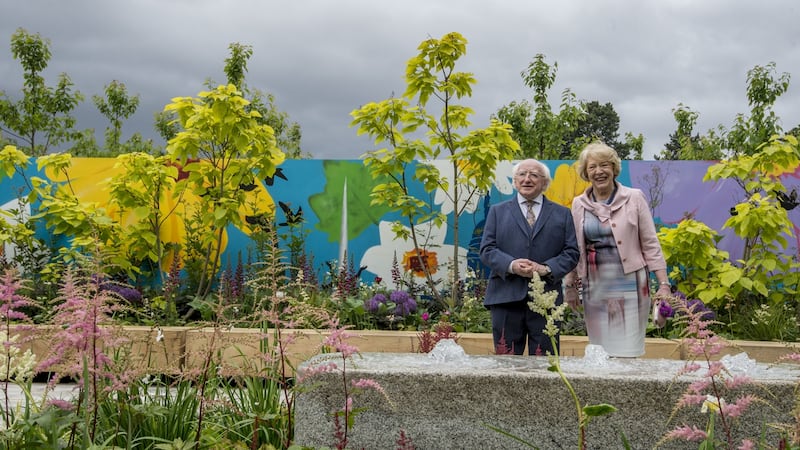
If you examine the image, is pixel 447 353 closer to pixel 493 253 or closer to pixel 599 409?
pixel 493 253

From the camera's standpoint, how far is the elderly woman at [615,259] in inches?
135

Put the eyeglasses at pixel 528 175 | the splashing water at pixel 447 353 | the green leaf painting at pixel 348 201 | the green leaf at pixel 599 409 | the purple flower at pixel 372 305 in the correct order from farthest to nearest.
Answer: the green leaf painting at pixel 348 201 → the purple flower at pixel 372 305 → the eyeglasses at pixel 528 175 → the splashing water at pixel 447 353 → the green leaf at pixel 599 409

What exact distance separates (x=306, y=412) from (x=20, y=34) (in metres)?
12.8

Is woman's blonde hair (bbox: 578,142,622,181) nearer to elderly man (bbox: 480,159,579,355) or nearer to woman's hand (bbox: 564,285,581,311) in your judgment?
elderly man (bbox: 480,159,579,355)

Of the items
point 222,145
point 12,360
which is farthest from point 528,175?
point 222,145

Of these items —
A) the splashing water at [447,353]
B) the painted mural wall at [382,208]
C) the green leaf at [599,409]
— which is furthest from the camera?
the painted mural wall at [382,208]

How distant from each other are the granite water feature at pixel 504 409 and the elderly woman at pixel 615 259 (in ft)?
3.76

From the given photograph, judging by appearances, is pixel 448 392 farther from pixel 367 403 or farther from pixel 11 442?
pixel 11 442

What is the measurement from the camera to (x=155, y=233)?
7035 millimetres

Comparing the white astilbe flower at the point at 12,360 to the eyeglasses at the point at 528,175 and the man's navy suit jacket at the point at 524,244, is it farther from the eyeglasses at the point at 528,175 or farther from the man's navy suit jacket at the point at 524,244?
the eyeglasses at the point at 528,175

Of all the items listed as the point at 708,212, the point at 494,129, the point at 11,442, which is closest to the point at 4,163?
the point at 494,129

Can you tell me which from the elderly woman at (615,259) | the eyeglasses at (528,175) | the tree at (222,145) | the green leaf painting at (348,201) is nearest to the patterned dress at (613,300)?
the elderly woman at (615,259)

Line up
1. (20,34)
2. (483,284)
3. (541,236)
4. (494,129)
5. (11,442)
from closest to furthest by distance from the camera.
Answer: (11,442) → (541,236) → (494,129) → (483,284) → (20,34)

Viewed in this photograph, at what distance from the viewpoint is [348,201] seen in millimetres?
7555
